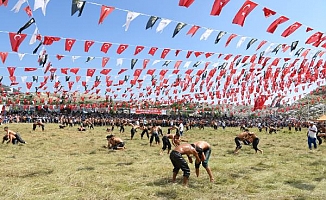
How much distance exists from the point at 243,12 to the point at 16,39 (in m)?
9.83

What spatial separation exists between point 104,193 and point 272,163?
25.0ft

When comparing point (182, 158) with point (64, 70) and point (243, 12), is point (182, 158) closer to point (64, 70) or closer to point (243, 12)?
point (243, 12)

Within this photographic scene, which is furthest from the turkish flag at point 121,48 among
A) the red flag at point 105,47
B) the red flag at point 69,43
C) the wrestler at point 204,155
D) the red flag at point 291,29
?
the wrestler at point 204,155

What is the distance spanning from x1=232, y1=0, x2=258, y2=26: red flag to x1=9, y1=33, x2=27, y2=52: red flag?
9.33m

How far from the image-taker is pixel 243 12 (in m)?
10.7

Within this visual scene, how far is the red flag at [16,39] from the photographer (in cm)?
1336

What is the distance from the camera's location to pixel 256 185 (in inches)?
338

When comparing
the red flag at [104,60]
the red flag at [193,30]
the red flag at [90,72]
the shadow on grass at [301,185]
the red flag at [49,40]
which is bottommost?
the shadow on grass at [301,185]

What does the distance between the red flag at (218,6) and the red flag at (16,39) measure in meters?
8.68

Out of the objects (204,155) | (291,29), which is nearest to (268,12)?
(291,29)

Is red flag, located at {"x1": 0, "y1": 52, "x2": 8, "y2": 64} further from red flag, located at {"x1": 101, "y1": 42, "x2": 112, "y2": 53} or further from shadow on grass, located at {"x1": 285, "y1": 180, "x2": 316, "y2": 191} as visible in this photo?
shadow on grass, located at {"x1": 285, "y1": 180, "x2": 316, "y2": 191}

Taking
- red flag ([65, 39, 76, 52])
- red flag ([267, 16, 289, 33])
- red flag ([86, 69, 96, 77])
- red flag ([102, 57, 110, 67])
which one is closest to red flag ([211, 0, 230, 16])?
red flag ([267, 16, 289, 33])

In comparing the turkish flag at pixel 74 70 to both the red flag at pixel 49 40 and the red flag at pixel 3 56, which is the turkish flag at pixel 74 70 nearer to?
the red flag at pixel 3 56

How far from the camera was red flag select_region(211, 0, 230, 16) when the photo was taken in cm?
994
